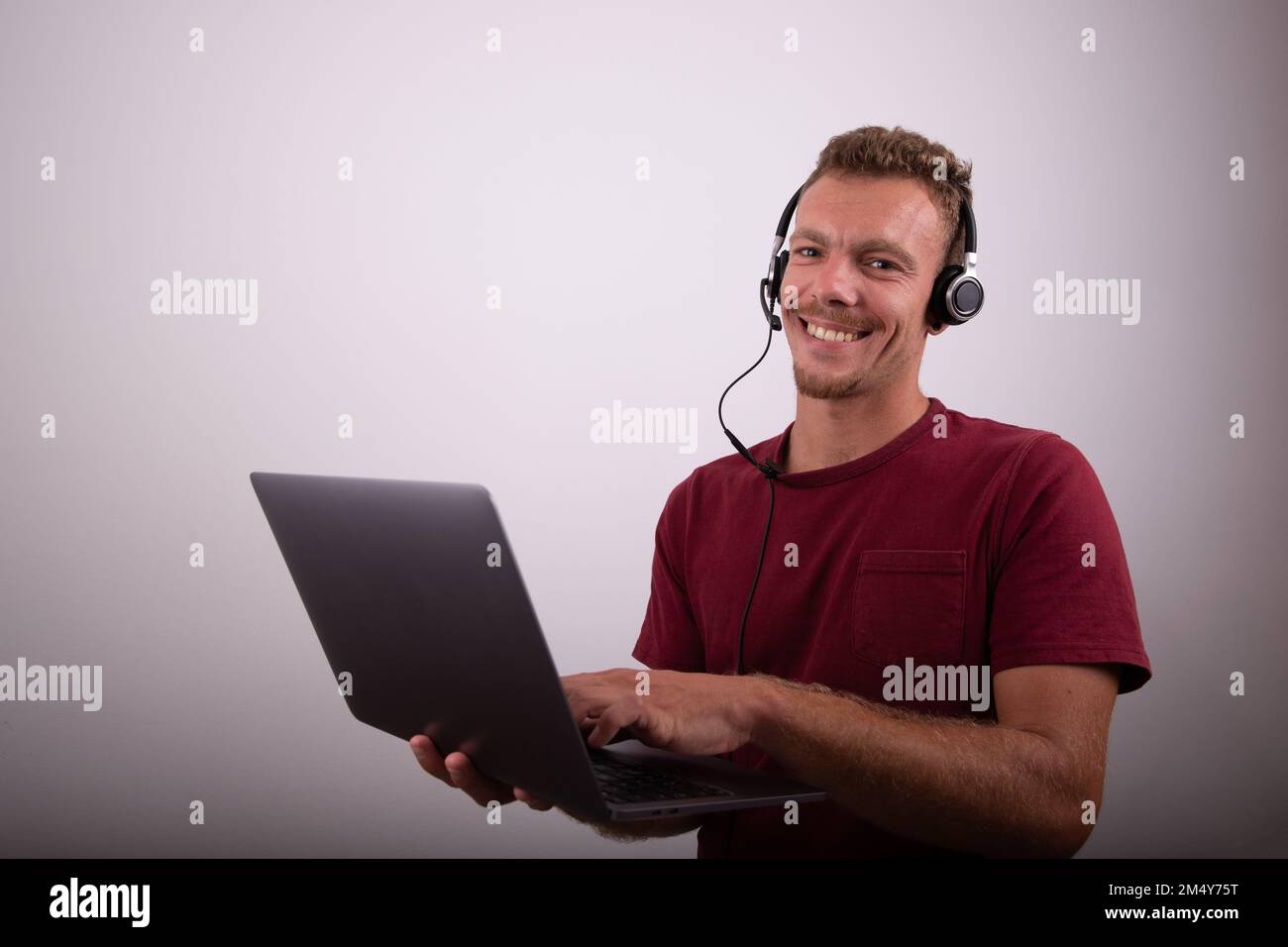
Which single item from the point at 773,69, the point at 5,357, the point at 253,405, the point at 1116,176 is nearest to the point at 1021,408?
the point at 1116,176

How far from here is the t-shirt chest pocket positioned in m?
1.41

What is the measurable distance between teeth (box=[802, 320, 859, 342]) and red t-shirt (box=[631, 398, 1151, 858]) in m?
0.16

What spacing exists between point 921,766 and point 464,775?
1.61 ft

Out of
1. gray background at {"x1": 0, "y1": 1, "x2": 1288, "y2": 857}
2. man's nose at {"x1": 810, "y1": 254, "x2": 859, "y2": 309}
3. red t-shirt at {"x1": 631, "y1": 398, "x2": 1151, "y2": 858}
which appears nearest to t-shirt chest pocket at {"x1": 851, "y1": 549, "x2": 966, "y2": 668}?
red t-shirt at {"x1": 631, "y1": 398, "x2": 1151, "y2": 858}

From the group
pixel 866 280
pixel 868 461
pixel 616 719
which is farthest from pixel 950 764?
pixel 866 280

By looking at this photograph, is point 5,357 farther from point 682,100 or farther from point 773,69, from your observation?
point 773,69

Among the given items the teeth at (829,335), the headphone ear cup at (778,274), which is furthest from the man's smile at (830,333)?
the headphone ear cup at (778,274)

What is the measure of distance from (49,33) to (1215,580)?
3393mm

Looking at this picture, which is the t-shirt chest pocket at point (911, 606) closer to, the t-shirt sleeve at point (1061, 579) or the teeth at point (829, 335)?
the t-shirt sleeve at point (1061, 579)

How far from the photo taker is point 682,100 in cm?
306

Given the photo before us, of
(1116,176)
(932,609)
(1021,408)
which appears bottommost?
(932,609)

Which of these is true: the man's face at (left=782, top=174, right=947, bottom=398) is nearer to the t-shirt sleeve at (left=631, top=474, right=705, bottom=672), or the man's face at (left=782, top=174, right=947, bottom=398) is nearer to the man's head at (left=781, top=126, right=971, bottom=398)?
the man's head at (left=781, top=126, right=971, bottom=398)

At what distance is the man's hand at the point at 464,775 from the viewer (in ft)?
3.97

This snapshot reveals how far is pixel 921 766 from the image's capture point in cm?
118
